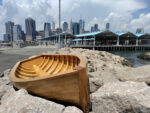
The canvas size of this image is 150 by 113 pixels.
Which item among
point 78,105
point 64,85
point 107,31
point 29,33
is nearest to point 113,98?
point 78,105

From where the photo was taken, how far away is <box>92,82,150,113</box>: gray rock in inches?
81.8

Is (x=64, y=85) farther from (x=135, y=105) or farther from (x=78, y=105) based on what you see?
(x=135, y=105)

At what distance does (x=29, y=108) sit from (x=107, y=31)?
128ft

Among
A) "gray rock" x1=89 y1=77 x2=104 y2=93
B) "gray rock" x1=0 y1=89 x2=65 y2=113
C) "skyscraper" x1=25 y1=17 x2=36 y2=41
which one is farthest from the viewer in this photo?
"skyscraper" x1=25 y1=17 x2=36 y2=41

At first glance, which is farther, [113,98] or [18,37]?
[18,37]

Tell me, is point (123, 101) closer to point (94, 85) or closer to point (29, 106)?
point (94, 85)

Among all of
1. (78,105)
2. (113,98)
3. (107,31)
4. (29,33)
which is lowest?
(78,105)

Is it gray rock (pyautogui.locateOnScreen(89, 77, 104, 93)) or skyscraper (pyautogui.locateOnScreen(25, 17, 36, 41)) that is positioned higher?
skyscraper (pyautogui.locateOnScreen(25, 17, 36, 41))

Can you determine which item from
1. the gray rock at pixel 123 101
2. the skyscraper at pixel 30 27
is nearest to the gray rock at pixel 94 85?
the gray rock at pixel 123 101

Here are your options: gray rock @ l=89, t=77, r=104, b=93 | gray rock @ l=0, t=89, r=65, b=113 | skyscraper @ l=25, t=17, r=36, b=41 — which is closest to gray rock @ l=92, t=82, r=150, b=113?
gray rock @ l=89, t=77, r=104, b=93

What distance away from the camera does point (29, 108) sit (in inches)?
81.7

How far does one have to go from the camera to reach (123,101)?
2236mm

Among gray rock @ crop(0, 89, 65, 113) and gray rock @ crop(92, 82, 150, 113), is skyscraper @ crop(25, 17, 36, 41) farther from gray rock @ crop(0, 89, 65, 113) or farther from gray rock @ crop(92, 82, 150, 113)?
gray rock @ crop(92, 82, 150, 113)

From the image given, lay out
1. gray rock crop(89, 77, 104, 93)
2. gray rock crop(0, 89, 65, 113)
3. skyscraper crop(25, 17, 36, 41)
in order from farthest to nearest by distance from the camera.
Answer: skyscraper crop(25, 17, 36, 41)
gray rock crop(89, 77, 104, 93)
gray rock crop(0, 89, 65, 113)
